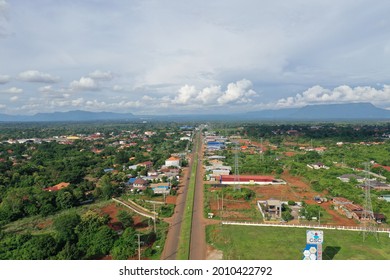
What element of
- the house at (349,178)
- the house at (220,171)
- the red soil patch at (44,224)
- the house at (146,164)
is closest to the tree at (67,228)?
the red soil patch at (44,224)

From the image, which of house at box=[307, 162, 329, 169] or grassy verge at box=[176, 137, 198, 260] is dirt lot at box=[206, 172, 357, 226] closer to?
grassy verge at box=[176, 137, 198, 260]

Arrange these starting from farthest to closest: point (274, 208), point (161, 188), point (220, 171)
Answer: point (220, 171) < point (161, 188) < point (274, 208)

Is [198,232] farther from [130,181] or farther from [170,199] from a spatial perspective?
[130,181]

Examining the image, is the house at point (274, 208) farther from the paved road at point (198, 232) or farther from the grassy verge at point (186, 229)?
the grassy verge at point (186, 229)

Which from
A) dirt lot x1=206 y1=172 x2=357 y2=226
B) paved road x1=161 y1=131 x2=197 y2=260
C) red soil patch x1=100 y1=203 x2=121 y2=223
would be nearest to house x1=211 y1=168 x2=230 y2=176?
dirt lot x1=206 y1=172 x2=357 y2=226

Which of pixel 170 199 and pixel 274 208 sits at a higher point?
pixel 274 208

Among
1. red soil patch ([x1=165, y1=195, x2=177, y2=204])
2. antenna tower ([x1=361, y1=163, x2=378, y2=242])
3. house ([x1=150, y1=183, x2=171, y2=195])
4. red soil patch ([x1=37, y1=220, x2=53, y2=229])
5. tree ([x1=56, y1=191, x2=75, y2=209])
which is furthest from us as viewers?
house ([x1=150, y1=183, x2=171, y2=195])

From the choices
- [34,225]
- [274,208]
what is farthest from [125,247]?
[274,208]

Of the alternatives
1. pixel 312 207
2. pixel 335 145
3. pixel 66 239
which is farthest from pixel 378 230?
pixel 335 145
